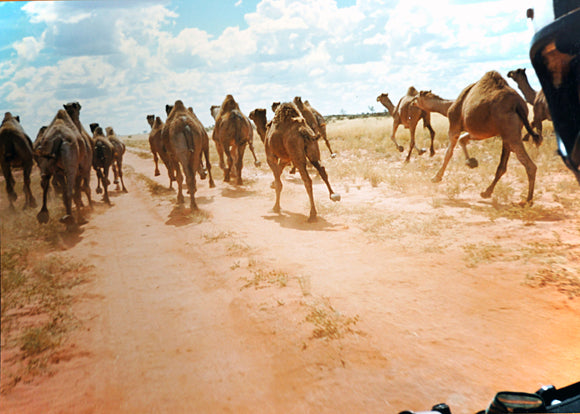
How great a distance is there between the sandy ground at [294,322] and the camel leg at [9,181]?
69 centimetres

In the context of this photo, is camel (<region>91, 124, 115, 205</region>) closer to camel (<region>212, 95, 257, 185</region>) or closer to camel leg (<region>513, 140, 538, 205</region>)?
camel (<region>212, 95, 257, 185</region>)

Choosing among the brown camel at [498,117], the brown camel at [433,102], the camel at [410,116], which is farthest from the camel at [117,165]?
the camel at [410,116]

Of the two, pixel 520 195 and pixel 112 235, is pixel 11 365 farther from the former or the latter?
pixel 520 195

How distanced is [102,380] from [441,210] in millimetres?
4907

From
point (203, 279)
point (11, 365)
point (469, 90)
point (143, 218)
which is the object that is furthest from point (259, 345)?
point (469, 90)

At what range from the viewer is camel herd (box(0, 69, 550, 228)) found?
3.87 metres

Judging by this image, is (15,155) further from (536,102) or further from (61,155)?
(536,102)

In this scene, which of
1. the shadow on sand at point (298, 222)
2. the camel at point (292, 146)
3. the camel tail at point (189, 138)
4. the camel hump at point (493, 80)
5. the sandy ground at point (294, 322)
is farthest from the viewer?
the camel hump at point (493, 80)

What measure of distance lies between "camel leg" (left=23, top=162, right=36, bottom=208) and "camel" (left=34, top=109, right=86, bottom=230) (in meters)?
0.17

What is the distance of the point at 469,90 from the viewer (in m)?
6.95

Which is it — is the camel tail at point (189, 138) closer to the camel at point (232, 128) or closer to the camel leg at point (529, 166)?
the camel at point (232, 128)

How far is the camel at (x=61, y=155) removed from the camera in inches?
149

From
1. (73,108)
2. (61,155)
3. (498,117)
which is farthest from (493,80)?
(61,155)

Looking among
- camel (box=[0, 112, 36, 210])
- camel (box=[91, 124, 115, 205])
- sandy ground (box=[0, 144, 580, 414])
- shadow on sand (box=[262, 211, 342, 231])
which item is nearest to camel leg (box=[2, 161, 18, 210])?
camel (box=[0, 112, 36, 210])
